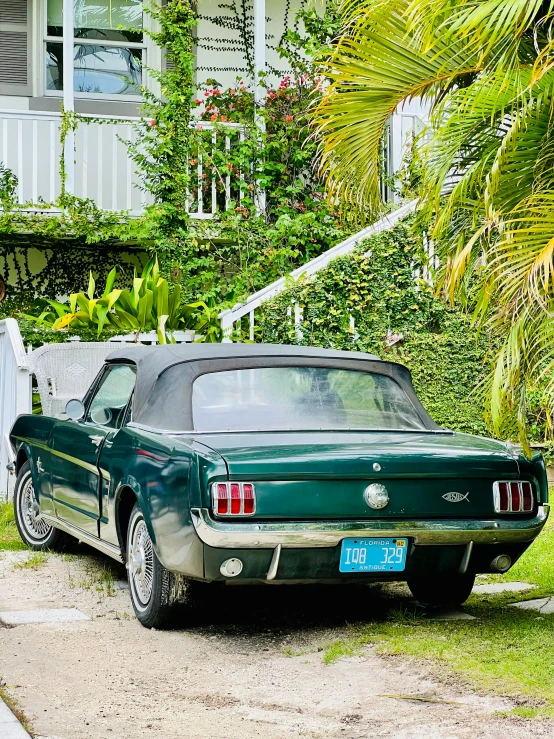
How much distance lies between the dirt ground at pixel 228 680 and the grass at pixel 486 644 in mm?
117

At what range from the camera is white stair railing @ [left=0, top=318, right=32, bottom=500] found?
10906mm

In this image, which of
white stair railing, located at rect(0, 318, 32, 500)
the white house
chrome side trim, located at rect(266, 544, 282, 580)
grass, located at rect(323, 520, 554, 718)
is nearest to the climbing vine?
the white house

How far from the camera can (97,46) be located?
1619cm

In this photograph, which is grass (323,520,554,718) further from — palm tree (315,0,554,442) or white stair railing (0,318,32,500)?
white stair railing (0,318,32,500)

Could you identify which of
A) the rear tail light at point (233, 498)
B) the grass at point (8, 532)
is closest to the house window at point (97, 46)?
the grass at point (8, 532)

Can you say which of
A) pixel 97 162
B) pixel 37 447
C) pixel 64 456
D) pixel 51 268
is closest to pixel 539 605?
pixel 64 456

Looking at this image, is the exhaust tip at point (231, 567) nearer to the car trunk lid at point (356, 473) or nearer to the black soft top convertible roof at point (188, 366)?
the car trunk lid at point (356, 473)

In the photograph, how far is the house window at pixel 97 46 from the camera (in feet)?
52.7

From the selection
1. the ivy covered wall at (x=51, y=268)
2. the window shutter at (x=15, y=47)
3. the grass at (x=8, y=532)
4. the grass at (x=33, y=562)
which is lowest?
the grass at (x=8, y=532)

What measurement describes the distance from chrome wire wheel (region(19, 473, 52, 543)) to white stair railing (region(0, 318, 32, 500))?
2237 millimetres

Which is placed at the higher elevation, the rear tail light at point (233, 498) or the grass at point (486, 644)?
Answer: the rear tail light at point (233, 498)

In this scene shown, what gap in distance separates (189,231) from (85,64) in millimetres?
3823

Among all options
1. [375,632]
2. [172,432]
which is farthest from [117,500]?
[375,632]

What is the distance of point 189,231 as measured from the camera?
46.2 ft
